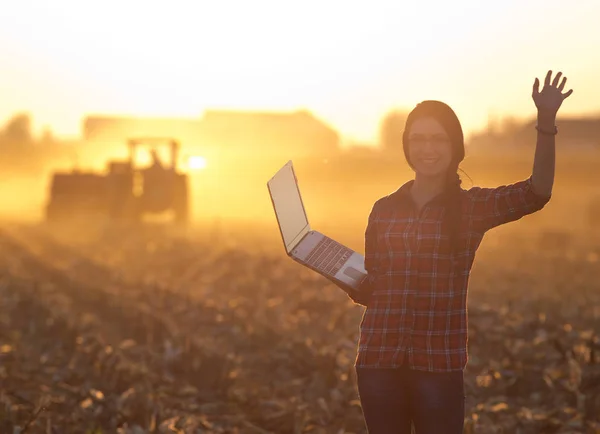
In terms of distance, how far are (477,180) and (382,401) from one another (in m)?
24.1

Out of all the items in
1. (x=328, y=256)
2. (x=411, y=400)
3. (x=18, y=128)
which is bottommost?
(x=411, y=400)

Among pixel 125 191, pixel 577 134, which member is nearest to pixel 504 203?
pixel 125 191

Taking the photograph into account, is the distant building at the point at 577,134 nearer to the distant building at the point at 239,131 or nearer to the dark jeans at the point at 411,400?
the distant building at the point at 239,131

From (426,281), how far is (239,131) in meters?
42.5

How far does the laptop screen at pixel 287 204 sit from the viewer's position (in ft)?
10.7

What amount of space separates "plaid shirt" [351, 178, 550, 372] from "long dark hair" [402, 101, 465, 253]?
1.1 inches

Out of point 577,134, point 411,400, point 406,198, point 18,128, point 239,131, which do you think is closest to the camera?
point 411,400

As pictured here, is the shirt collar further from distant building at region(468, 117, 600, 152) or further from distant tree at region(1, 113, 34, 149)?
distant tree at region(1, 113, 34, 149)

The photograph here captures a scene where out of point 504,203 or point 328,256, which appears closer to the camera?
point 504,203

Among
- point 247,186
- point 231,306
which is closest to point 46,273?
point 231,306

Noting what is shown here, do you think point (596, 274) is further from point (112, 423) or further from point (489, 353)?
point (112, 423)

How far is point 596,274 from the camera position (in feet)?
46.2

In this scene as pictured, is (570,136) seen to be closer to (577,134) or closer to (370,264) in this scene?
(577,134)

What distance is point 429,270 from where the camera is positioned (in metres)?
3.17
